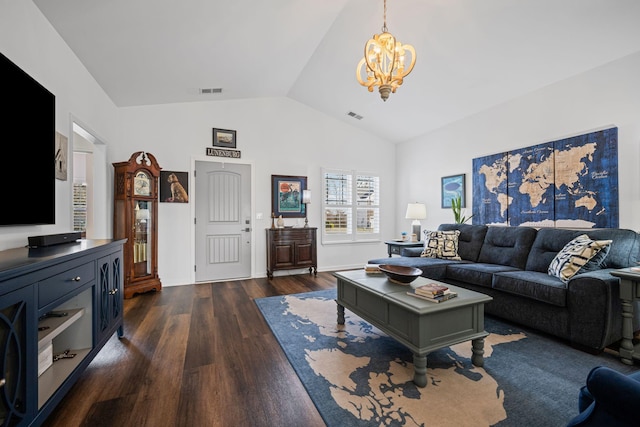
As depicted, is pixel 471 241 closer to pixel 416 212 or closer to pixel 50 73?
pixel 416 212

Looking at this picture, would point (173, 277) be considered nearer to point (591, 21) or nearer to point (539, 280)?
point (539, 280)

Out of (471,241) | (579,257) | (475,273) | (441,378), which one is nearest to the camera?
(441,378)

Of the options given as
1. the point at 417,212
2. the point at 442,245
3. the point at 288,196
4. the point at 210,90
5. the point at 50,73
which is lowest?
the point at 442,245

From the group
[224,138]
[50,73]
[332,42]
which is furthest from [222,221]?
[332,42]

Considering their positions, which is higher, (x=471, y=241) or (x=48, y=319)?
(x=471, y=241)

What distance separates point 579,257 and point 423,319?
1.75 meters

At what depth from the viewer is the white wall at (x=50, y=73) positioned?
184cm

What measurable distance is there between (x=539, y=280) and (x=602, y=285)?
0.44 meters

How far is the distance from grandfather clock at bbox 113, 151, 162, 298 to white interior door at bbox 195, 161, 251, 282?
68cm

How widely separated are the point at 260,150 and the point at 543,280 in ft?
14.4

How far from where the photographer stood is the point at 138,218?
13.1ft

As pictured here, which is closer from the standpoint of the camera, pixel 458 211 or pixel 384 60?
pixel 384 60

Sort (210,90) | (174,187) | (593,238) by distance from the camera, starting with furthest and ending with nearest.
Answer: (174,187)
(210,90)
(593,238)

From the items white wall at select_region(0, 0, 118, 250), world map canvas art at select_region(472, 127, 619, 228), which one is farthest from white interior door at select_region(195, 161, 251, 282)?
world map canvas art at select_region(472, 127, 619, 228)
